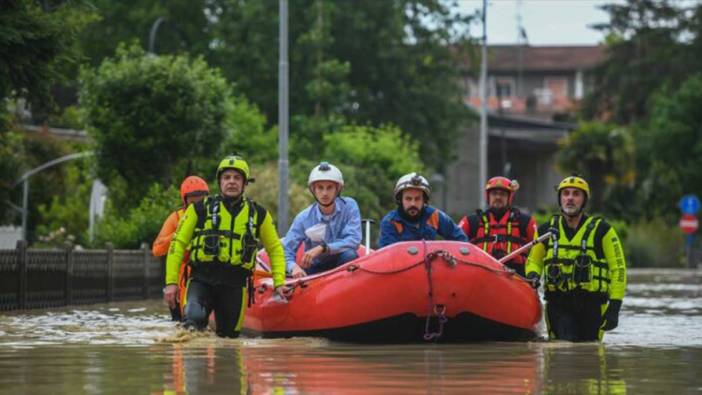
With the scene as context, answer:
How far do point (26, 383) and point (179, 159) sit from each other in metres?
26.3

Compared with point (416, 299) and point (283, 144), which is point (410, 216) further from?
point (283, 144)

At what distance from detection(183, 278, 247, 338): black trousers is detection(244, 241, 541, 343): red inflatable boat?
756mm

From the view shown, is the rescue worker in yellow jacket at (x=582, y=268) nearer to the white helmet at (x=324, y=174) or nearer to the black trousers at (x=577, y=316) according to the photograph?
the black trousers at (x=577, y=316)

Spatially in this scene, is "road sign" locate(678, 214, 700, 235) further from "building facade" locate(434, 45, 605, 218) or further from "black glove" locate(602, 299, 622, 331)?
"black glove" locate(602, 299, 622, 331)

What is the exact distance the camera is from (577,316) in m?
17.3

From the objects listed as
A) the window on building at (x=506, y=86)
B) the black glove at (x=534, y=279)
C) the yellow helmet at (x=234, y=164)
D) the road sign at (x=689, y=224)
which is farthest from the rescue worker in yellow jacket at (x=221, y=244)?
the window on building at (x=506, y=86)

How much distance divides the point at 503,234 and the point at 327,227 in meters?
2.61

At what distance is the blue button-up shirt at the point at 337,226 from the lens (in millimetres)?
17703

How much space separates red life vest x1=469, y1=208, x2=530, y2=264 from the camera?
64.6 ft

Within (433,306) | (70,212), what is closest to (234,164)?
(433,306)

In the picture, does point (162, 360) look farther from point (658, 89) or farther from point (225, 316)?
point (658, 89)

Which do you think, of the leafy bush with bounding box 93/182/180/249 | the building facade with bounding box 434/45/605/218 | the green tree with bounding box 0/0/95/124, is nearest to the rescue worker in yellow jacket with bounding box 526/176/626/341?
the green tree with bounding box 0/0/95/124

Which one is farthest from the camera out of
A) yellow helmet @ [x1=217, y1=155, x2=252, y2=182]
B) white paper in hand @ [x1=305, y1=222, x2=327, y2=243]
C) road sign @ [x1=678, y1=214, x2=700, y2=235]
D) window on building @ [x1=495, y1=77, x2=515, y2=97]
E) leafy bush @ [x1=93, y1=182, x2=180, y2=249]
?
window on building @ [x1=495, y1=77, x2=515, y2=97]

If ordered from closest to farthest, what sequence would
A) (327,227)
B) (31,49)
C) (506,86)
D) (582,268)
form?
(582,268), (327,227), (31,49), (506,86)
